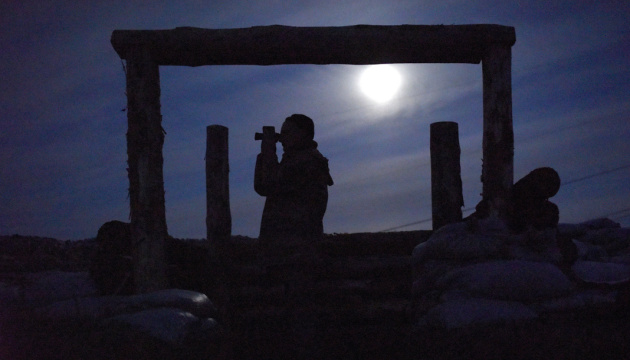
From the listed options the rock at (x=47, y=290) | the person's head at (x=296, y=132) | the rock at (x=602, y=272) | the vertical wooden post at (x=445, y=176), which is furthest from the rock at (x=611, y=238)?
the rock at (x=47, y=290)

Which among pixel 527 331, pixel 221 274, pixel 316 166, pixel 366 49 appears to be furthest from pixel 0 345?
pixel 366 49

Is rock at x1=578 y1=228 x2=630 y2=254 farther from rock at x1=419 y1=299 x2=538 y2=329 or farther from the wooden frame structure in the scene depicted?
rock at x1=419 y1=299 x2=538 y2=329

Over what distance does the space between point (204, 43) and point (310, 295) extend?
2933 mm

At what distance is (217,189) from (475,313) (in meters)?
3.98

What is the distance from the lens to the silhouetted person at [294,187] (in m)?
4.65

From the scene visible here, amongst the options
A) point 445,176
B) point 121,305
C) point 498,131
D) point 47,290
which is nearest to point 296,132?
point 121,305

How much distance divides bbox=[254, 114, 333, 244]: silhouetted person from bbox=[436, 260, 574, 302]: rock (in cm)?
130

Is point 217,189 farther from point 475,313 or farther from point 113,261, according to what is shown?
point 475,313

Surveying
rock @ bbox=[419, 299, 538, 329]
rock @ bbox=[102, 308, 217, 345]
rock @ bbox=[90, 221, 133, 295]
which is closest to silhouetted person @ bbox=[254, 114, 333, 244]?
rock @ bbox=[102, 308, 217, 345]

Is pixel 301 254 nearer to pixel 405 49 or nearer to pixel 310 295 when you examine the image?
pixel 310 295

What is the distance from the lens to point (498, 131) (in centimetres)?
626

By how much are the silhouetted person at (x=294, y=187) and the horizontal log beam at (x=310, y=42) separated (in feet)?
5.50

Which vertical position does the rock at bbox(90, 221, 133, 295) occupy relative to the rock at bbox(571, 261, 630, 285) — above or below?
above

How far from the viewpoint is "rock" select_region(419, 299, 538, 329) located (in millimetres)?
4566
